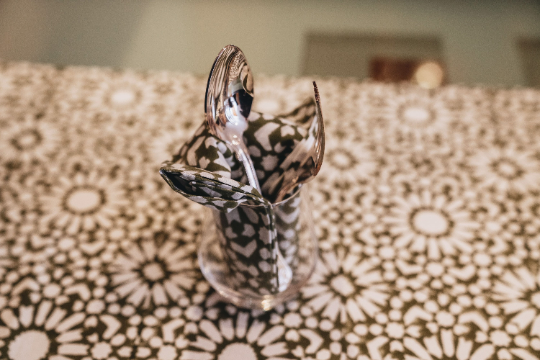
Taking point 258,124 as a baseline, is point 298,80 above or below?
above

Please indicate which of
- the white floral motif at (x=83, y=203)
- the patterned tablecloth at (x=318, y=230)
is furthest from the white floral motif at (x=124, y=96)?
the white floral motif at (x=83, y=203)

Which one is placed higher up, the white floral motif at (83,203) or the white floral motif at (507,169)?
the white floral motif at (507,169)

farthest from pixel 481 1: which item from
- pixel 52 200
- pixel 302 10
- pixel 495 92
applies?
pixel 52 200

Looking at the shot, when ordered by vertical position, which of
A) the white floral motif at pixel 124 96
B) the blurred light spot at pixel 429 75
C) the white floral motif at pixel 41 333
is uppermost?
the blurred light spot at pixel 429 75

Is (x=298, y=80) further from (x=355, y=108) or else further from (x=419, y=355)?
(x=419, y=355)

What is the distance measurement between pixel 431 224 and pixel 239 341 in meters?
0.27

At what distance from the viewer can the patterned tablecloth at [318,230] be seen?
429 millimetres

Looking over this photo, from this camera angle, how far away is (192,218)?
54cm

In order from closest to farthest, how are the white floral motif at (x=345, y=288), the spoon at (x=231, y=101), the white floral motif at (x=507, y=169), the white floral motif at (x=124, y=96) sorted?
the spoon at (x=231, y=101)
the white floral motif at (x=345, y=288)
the white floral motif at (x=507, y=169)
the white floral motif at (x=124, y=96)

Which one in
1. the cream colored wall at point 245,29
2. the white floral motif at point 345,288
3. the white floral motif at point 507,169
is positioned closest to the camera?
the white floral motif at point 345,288

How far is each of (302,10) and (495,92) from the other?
712 millimetres

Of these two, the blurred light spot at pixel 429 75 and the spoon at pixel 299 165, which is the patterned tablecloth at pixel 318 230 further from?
the spoon at pixel 299 165

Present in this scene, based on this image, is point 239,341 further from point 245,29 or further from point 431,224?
point 245,29

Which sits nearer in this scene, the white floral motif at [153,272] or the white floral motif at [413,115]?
the white floral motif at [153,272]
